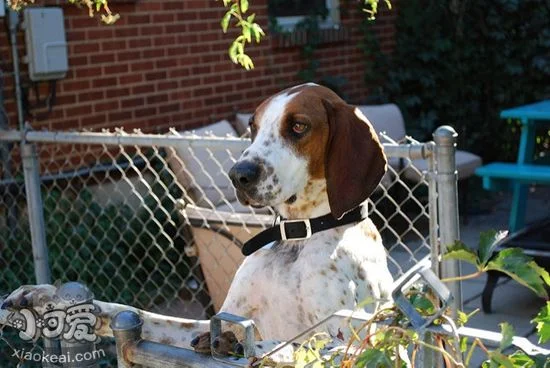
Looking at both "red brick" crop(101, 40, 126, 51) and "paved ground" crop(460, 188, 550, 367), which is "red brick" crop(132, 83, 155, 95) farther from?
"paved ground" crop(460, 188, 550, 367)

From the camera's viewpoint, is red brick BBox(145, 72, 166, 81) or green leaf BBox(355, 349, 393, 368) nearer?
green leaf BBox(355, 349, 393, 368)

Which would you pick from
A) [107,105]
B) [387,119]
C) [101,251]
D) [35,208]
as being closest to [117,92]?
[107,105]

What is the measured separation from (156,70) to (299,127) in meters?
4.28

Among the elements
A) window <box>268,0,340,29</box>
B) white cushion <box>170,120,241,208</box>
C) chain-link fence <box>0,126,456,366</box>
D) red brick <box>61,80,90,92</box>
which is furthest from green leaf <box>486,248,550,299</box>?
window <box>268,0,340,29</box>

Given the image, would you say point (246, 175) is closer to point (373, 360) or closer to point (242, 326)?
point (242, 326)

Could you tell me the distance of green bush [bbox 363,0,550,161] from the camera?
31.0ft

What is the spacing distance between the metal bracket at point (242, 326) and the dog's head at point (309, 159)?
122cm

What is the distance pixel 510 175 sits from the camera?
6934 millimetres

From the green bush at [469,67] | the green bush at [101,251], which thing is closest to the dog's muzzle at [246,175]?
the green bush at [101,251]

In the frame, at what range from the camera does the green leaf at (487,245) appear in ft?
4.77

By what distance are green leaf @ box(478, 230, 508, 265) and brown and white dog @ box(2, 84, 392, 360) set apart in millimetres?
1283

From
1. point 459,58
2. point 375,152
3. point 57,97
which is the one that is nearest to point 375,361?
point 375,152

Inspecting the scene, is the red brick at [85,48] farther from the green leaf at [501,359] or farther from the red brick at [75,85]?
the green leaf at [501,359]

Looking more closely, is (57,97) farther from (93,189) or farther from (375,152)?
(375,152)
